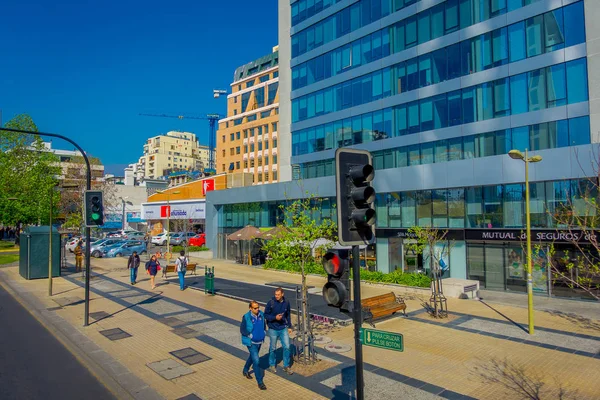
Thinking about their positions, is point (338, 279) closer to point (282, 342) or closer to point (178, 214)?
point (282, 342)

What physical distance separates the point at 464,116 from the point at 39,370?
23.7 meters

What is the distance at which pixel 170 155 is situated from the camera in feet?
481

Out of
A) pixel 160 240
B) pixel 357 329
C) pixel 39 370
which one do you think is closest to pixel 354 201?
pixel 357 329

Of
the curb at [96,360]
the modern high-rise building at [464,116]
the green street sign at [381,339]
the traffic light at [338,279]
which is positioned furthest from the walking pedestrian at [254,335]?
the modern high-rise building at [464,116]

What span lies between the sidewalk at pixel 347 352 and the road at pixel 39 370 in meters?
0.94

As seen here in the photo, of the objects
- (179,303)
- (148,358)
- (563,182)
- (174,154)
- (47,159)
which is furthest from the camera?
(174,154)

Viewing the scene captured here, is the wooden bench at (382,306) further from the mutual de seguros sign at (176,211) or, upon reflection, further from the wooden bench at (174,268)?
the mutual de seguros sign at (176,211)

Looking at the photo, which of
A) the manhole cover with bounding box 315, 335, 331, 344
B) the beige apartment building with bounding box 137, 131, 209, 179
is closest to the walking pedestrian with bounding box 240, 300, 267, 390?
the manhole cover with bounding box 315, 335, 331, 344

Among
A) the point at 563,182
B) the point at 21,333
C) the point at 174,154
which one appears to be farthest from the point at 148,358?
the point at 174,154

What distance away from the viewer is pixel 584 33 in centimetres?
2073

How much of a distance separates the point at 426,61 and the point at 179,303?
20782mm

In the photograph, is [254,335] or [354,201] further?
[254,335]

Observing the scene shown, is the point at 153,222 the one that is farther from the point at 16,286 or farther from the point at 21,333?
the point at 21,333

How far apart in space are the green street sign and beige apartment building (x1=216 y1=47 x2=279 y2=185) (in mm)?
74849
